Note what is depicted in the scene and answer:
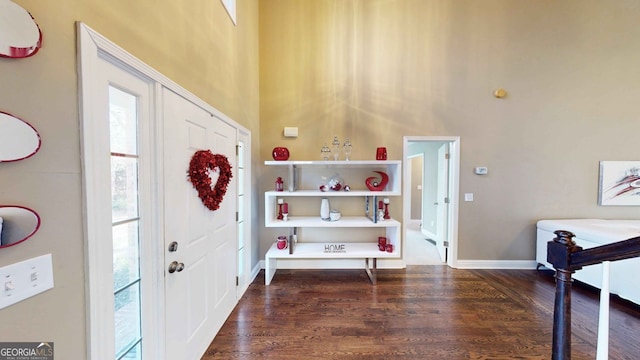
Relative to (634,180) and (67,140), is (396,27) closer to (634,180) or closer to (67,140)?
(67,140)

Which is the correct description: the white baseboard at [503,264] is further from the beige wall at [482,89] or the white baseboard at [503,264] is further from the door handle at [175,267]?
the door handle at [175,267]

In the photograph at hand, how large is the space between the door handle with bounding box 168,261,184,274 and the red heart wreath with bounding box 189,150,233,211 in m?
0.50

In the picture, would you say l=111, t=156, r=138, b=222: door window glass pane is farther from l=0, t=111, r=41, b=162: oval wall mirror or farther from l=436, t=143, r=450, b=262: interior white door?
l=436, t=143, r=450, b=262: interior white door

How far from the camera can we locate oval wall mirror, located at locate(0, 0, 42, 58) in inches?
25.8

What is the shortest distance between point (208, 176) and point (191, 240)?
1.67ft

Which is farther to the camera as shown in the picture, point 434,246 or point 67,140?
point 434,246

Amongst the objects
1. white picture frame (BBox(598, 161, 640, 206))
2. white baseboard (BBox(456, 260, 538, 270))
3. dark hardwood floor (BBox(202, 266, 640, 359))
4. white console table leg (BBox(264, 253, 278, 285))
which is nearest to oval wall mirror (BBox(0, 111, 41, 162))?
dark hardwood floor (BBox(202, 266, 640, 359))

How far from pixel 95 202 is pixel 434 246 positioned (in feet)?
16.8

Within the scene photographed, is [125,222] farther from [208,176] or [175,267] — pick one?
[208,176]

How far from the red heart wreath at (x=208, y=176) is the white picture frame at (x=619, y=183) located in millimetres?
5349

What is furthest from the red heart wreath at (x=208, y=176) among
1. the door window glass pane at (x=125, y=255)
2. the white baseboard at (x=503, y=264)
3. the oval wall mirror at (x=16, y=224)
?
the white baseboard at (x=503, y=264)

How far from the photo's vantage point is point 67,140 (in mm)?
853

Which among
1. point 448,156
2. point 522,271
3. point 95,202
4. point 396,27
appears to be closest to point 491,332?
point 522,271

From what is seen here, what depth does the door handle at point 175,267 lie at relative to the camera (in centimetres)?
145
